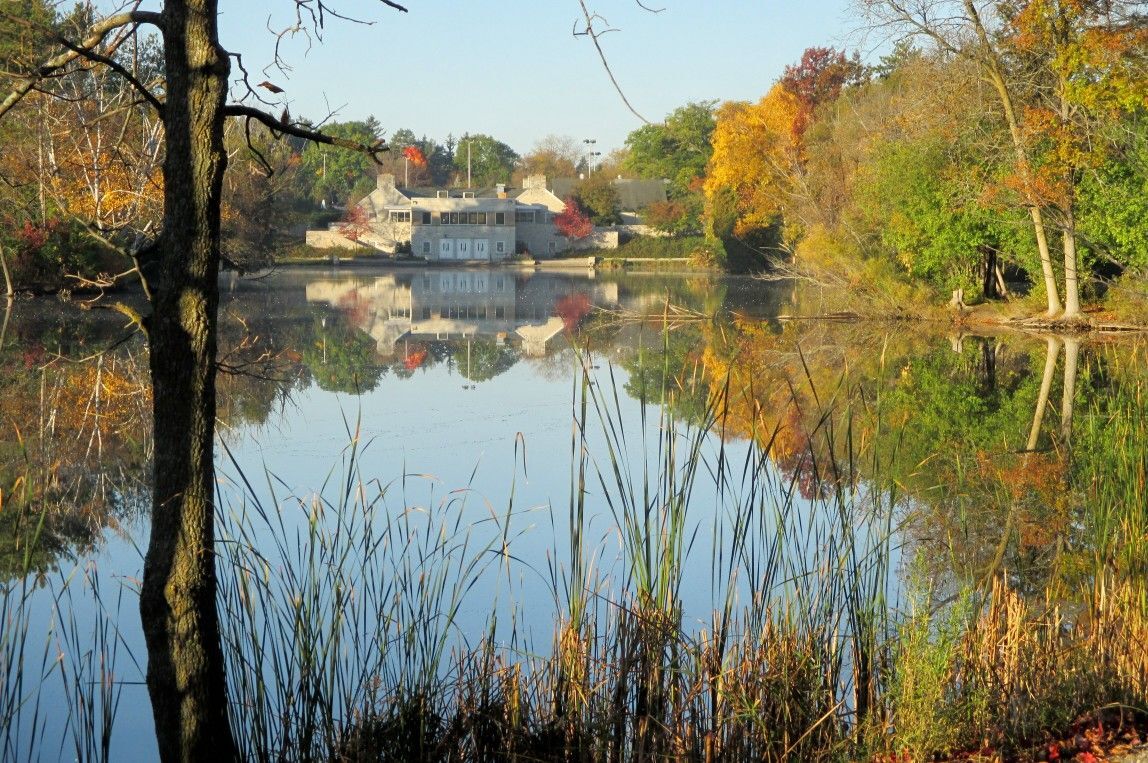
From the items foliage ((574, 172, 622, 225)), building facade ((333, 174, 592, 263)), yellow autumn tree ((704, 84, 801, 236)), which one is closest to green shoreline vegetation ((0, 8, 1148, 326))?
yellow autumn tree ((704, 84, 801, 236))

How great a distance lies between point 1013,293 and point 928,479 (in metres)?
19.6

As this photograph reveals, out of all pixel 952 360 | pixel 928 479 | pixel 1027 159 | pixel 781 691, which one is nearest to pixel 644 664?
pixel 781 691

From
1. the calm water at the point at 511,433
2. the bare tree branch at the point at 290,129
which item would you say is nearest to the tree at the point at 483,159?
the calm water at the point at 511,433

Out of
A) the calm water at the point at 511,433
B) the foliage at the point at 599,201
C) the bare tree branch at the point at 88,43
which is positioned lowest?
the calm water at the point at 511,433

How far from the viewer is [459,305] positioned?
31.5 meters

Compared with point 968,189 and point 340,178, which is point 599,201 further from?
point 968,189

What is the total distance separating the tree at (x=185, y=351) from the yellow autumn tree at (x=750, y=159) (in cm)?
4330

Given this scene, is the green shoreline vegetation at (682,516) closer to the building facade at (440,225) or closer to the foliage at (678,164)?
the foliage at (678,164)

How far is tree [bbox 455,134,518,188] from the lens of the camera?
105125 millimetres

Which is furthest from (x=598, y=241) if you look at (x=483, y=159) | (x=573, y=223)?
(x=483, y=159)

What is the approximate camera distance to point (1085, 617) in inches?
200

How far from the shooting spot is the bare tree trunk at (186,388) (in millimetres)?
3348

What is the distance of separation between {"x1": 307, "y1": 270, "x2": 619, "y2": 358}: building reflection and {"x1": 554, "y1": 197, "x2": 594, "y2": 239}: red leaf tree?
24.3m

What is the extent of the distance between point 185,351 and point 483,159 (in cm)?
Answer: 10609
